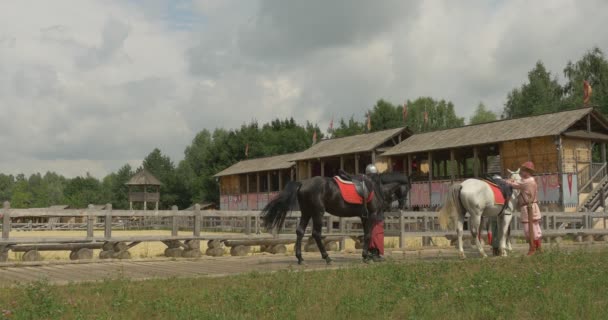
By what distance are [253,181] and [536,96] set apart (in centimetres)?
2954

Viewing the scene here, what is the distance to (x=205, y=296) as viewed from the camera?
7645 millimetres

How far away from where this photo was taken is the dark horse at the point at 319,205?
41.5 ft

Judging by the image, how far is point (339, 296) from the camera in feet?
25.4

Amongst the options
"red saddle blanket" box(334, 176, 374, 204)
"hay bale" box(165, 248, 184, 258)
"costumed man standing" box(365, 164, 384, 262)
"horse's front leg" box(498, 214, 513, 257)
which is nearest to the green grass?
"red saddle blanket" box(334, 176, 374, 204)

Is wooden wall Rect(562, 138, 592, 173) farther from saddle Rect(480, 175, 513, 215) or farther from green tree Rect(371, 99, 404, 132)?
Result: green tree Rect(371, 99, 404, 132)

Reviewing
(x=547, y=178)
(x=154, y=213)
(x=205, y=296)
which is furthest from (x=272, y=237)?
(x=547, y=178)

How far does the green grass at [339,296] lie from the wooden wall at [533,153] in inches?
801

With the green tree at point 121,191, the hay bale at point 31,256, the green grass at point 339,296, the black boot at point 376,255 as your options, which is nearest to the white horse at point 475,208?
the black boot at point 376,255

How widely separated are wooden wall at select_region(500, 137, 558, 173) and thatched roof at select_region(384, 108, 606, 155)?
1.93 ft

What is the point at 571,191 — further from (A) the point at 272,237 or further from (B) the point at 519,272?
(B) the point at 519,272

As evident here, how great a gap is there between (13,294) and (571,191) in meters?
25.5

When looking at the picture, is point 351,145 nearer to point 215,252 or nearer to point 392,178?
point 215,252

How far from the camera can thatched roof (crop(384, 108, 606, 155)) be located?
2892cm

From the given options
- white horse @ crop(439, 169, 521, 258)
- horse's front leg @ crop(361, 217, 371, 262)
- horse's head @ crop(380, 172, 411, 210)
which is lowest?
horse's front leg @ crop(361, 217, 371, 262)
